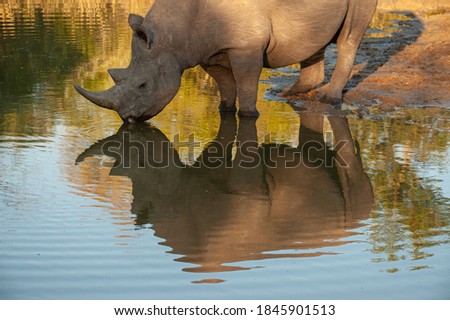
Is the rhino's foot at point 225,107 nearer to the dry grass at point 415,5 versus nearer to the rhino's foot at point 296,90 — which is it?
the rhino's foot at point 296,90

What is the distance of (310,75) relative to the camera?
544 inches

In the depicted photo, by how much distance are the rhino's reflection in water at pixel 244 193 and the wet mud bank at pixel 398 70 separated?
6.03 feet

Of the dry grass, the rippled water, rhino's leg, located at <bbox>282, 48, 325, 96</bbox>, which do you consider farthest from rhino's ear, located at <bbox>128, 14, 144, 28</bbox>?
the dry grass

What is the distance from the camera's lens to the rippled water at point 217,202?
6.62 m

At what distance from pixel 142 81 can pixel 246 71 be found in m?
1.43

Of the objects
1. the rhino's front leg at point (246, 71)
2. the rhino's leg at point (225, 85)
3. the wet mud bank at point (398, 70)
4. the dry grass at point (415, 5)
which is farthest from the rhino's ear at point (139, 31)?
the dry grass at point (415, 5)

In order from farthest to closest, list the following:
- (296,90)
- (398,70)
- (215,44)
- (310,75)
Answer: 1. (398,70)
2. (296,90)
3. (310,75)
4. (215,44)

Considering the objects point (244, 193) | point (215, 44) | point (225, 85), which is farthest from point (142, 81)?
point (244, 193)

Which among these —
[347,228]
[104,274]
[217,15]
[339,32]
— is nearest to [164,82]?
[217,15]

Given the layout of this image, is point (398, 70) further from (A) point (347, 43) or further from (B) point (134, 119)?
(B) point (134, 119)

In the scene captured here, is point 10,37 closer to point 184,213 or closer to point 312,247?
point 184,213

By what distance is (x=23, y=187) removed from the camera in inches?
355

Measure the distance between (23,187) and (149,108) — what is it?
119 inches

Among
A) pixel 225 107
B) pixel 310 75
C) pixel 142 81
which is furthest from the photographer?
pixel 310 75
